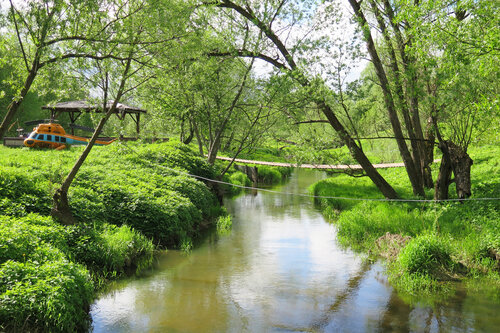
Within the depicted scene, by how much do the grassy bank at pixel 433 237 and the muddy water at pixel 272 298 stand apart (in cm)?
42

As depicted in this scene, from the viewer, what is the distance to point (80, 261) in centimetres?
620

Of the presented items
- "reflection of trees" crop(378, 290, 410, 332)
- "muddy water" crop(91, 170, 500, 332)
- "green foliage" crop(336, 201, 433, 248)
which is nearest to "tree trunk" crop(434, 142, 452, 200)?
"green foliage" crop(336, 201, 433, 248)

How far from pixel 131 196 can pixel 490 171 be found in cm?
945

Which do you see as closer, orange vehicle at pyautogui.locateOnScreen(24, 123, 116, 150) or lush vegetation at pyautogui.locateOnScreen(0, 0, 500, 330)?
lush vegetation at pyautogui.locateOnScreen(0, 0, 500, 330)

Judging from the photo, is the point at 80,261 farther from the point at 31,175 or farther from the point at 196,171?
the point at 196,171

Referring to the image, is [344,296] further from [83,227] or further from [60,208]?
[60,208]

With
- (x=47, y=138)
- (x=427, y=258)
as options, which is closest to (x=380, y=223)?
(x=427, y=258)

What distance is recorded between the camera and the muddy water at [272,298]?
5.19m

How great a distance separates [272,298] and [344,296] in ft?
3.67

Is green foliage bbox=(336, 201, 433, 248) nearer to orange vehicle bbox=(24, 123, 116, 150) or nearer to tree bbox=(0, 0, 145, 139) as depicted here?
tree bbox=(0, 0, 145, 139)

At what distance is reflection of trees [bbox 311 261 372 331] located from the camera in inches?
209

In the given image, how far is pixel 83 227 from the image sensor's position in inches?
261

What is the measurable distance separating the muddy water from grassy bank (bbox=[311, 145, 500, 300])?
1.39 ft

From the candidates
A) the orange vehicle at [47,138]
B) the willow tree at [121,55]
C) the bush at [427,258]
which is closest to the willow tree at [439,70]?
the bush at [427,258]
